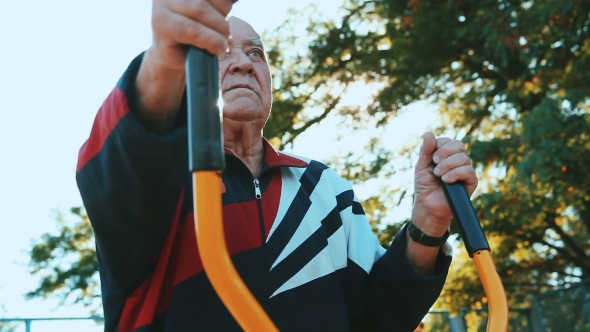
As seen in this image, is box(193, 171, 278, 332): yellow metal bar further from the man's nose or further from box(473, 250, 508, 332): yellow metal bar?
the man's nose

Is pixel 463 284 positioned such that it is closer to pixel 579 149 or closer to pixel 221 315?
pixel 579 149

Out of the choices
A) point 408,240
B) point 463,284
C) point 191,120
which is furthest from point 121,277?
point 463,284

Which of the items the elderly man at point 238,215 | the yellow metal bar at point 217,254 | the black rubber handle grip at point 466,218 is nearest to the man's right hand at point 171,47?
the elderly man at point 238,215

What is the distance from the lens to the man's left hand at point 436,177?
74.5 inches

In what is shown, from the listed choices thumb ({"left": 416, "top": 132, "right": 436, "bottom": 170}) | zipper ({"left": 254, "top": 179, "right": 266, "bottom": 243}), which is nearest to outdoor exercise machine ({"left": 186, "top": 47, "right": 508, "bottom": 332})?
zipper ({"left": 254, "top": 179, "right": 266, "bottom": 243})

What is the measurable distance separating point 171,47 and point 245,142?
108 centimetres

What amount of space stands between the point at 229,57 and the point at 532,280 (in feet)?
50.5

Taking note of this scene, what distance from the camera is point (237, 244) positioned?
1.94 metres

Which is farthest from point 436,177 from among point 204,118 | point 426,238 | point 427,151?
point 204,118

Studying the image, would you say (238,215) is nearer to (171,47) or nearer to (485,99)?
(171,47)

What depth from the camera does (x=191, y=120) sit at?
1.15m

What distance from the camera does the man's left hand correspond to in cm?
189

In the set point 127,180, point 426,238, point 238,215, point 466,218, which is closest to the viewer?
point 127,180

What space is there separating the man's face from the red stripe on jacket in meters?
0.79
